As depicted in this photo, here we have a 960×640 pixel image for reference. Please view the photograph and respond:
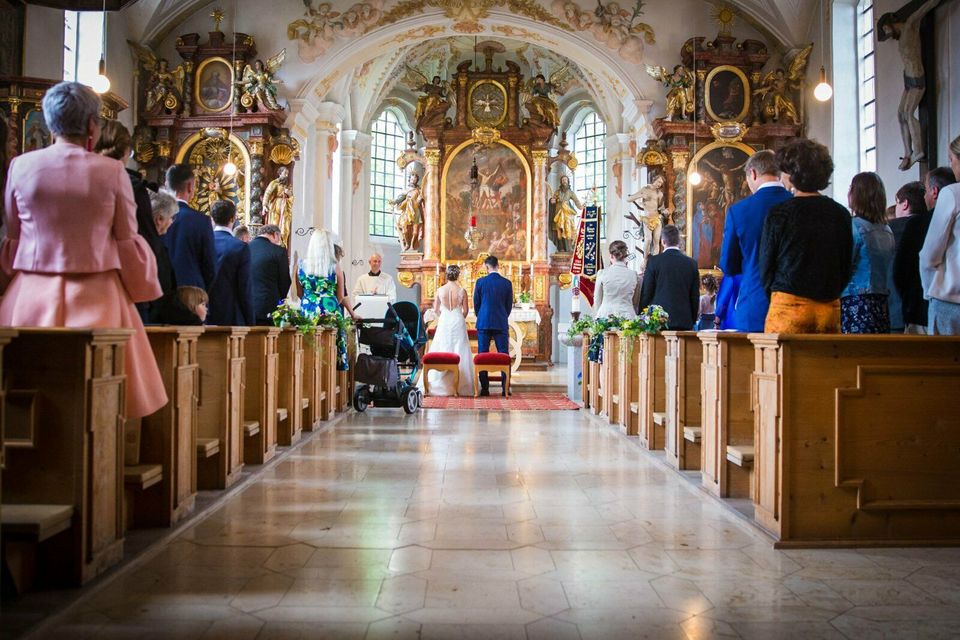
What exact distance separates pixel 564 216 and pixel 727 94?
701 cm

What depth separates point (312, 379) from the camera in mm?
7484

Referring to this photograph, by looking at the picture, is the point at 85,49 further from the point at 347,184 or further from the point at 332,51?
the point at 347,184

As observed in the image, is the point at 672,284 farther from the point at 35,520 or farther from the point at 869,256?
the point at 35,520

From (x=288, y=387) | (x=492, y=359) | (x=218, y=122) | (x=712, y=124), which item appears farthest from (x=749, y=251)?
(x=218, y=122)

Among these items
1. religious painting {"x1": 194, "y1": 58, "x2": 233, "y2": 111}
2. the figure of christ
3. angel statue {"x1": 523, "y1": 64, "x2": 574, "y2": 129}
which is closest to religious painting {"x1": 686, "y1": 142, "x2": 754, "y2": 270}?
the figure of christ

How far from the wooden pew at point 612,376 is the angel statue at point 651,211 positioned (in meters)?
5.90

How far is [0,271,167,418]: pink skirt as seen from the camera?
10.3 feet

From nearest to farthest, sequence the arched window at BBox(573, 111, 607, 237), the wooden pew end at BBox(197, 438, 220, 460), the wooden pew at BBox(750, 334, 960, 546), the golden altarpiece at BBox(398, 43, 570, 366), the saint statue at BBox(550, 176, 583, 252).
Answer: the wooden pew at BBox(750, 334, 960, 546)
the wooden pew end at BBox(197, 438, 220, 460)
the golden altarpiece at BBox(398, 43, 570, 366)
the saint statue at BBox(550, 176, 583, 252)
the arched window at BBox(573, 111, 607, 237)

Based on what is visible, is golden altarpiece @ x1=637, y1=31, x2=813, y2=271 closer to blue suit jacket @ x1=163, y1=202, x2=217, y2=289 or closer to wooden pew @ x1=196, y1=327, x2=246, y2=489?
blue suit jacket @ x1=163, y1=202, x2=217, y2=289

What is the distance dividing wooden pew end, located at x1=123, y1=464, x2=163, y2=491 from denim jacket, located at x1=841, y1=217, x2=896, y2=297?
3.26 metres

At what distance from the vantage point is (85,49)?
1254 cm

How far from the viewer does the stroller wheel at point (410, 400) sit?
347 inches

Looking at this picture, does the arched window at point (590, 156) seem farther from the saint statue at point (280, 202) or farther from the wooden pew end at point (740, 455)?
Answer: the wooden pew end at point (740, 455)

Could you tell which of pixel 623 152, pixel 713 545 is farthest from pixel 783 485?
pixel 623 152
